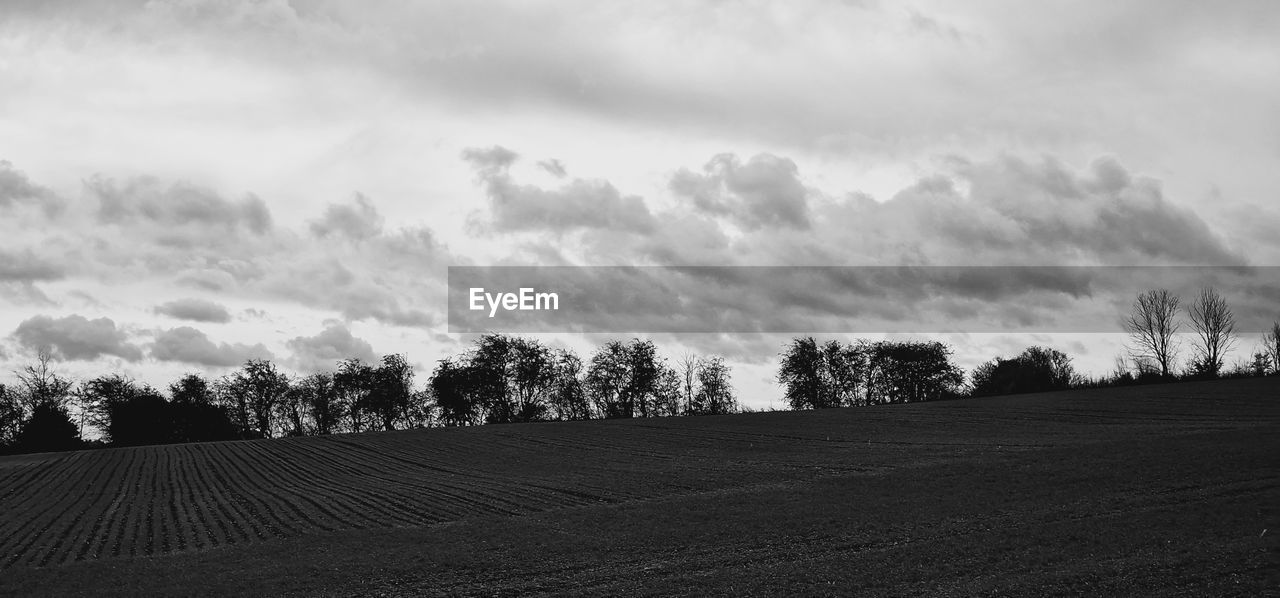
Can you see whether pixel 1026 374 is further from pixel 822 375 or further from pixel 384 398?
pixel 384 398

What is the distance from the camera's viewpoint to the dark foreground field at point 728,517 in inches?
1056

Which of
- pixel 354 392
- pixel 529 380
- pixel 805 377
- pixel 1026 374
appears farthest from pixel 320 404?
pixel 1026 374

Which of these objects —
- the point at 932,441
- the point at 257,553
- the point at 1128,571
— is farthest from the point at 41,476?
the point at 1128,571

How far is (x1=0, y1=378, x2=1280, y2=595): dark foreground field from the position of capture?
26.8 metres

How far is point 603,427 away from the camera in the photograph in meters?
101

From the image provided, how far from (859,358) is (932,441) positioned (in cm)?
6496

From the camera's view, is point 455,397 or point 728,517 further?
point 455,397

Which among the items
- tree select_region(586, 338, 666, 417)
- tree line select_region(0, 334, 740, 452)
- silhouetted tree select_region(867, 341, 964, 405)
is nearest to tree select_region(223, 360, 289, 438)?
tree line select_region(0, 334, 740, 452)

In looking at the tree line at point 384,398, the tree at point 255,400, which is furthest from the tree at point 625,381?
the tree at point 255,400

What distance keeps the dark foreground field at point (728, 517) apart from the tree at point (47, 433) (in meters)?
43.0

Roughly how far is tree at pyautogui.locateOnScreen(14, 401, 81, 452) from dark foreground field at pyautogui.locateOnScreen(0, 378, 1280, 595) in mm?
42981

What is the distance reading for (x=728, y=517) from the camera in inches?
1507

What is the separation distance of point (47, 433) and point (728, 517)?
374ft

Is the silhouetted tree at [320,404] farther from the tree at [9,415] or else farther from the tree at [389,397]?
the tree at [9,415]
